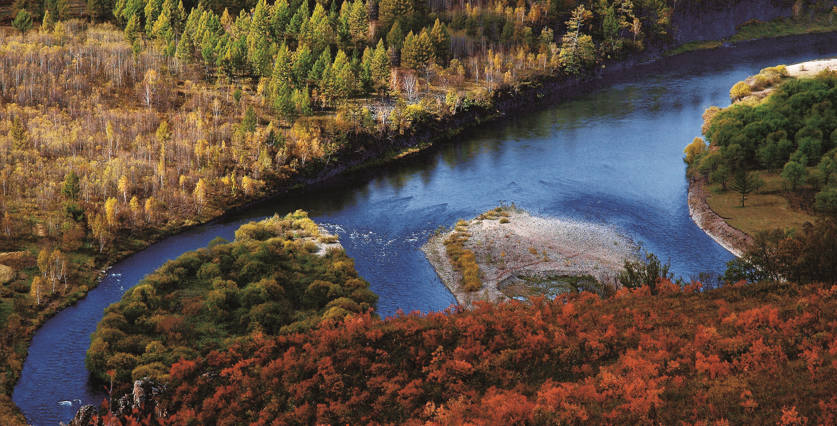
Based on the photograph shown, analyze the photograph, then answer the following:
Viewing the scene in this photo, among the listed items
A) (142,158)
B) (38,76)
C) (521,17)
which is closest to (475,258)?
(142,158)

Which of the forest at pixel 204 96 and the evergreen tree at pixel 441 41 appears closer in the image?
the forest at pixel 204 96

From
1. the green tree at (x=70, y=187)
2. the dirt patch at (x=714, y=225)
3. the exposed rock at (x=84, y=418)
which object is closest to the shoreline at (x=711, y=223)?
the dirt patch at (x=714, y=225)

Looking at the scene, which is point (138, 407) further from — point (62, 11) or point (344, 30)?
point (62, 11)

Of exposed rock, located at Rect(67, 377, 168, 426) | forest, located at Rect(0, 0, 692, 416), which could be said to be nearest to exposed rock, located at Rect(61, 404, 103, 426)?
exposed rock, located at Rect(67, 377, 168, 426)

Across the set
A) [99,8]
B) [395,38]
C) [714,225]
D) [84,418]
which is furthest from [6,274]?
[99,8]

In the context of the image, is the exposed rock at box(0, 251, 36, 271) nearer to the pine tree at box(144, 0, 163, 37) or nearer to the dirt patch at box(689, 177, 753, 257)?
the dirt patch at box(689, 177, 753, 257)

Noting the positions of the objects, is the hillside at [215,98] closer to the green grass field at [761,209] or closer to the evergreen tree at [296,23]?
the evergreen tree at [296,23]

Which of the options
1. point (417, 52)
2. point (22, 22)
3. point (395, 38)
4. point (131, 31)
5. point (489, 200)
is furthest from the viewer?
point (395, 38)
